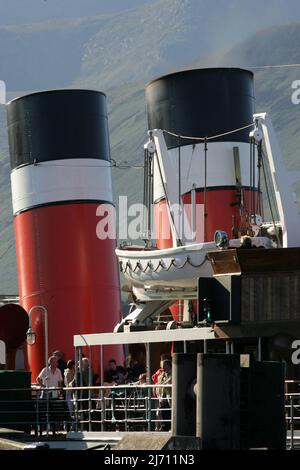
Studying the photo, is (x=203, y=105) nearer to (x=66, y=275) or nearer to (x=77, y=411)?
(x=66, y=275)

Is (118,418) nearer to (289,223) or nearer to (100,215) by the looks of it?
(289,223)

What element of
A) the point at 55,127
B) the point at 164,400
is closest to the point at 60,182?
the point at 55,127

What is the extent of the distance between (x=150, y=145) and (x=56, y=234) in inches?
175

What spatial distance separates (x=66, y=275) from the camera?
3006 cm

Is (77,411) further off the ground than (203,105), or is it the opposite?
(203,105)

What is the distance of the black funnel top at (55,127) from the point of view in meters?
30.2

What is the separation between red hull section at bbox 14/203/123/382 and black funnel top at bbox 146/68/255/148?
2.97m

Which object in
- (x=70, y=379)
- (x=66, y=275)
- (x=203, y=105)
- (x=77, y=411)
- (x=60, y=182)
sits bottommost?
(x=77, y=411)

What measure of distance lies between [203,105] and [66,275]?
182 inches

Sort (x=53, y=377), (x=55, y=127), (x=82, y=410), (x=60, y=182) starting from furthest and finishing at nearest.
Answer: (x=55, y=127) < (x=60, y=182) < (x=53, y=377) < (x=82, y=410)

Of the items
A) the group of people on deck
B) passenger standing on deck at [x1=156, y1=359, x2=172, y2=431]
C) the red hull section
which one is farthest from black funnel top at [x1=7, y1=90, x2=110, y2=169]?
passenger standing on deck at [x1=156, y1=359, x2=172, y2=431]

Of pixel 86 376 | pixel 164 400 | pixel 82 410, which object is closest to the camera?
pixel 164 400

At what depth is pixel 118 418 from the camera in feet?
71.2

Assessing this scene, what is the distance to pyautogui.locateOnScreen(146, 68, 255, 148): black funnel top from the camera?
92.5ft
